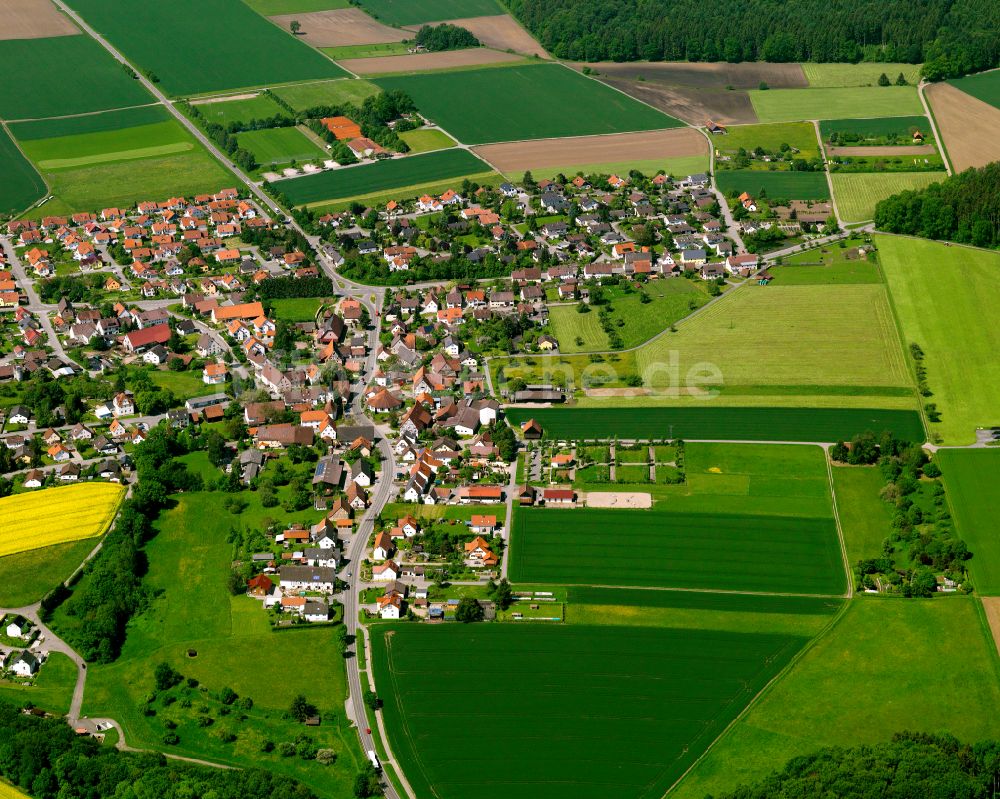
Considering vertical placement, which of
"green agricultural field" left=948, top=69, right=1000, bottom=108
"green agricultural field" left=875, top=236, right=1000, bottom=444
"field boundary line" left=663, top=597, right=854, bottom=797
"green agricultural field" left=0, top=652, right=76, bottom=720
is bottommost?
"green agricultural field" left=0, top=652, right=76, bottom=720

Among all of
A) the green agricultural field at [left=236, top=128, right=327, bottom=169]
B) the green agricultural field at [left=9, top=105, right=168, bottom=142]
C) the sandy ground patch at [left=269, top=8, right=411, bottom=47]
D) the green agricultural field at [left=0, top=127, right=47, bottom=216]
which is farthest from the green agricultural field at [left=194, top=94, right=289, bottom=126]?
the sandy ground patch at [left=269, top=8, right=411, bottom=47]

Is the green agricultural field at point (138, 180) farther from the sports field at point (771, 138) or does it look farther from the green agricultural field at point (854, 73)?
the green agricultural field at point (854, 73)

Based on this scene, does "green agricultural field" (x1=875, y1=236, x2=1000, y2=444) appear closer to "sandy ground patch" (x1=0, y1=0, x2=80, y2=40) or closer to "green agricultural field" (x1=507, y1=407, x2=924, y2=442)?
"green agricultural field" (x1=507, y1=407, x2=924, y2=442)

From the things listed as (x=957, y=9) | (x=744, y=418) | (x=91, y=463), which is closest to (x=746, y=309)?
(x=744, y=418)

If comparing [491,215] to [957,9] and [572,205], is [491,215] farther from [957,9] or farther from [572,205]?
[957,9]

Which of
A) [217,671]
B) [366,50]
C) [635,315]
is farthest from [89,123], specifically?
[217,671]

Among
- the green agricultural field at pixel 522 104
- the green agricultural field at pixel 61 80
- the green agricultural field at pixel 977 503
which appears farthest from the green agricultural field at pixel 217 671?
the green agricultural field at pixel 61 80

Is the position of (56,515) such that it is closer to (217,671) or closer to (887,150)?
A: (217,671)
